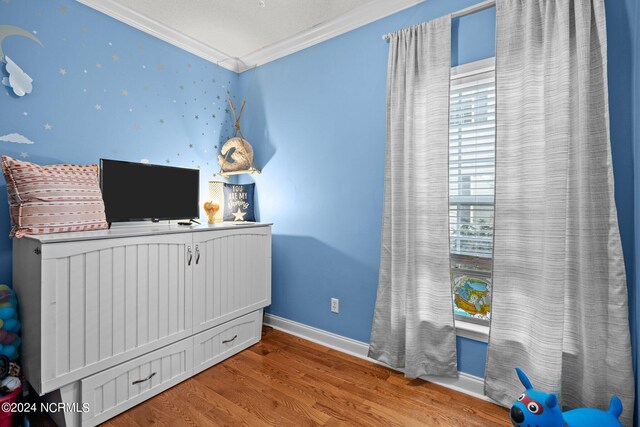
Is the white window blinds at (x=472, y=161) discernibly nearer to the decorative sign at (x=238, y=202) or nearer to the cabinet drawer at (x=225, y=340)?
the cabinet drawer at (x=225, y=340)

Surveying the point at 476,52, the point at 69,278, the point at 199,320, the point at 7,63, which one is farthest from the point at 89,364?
the point at 476,52

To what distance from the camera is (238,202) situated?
2830mm

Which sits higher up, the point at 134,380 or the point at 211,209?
the point at 211,209

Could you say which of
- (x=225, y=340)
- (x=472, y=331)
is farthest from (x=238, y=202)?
(x=472, y=331)

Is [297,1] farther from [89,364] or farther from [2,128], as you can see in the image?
[89,364]

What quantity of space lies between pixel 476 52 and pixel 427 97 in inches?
14.3

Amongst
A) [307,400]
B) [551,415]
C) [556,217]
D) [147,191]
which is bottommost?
[307,400]

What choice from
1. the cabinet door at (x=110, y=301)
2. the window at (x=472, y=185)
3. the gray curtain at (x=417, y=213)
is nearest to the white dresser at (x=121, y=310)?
the cabinet door at (x=110, y=301)

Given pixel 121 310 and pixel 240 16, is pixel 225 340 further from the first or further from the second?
pixel 240 16

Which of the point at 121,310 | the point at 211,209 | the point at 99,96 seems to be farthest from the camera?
the point at 211,209

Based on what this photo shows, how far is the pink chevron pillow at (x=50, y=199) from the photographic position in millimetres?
1571

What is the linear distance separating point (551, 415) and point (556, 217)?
2.89 feet

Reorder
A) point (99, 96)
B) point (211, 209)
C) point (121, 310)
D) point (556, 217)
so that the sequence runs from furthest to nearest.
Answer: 1. point (211, 209)
2. point (99, 96)
3. point (121, 310)
4. point (556, 217)

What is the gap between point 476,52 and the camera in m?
1.84
